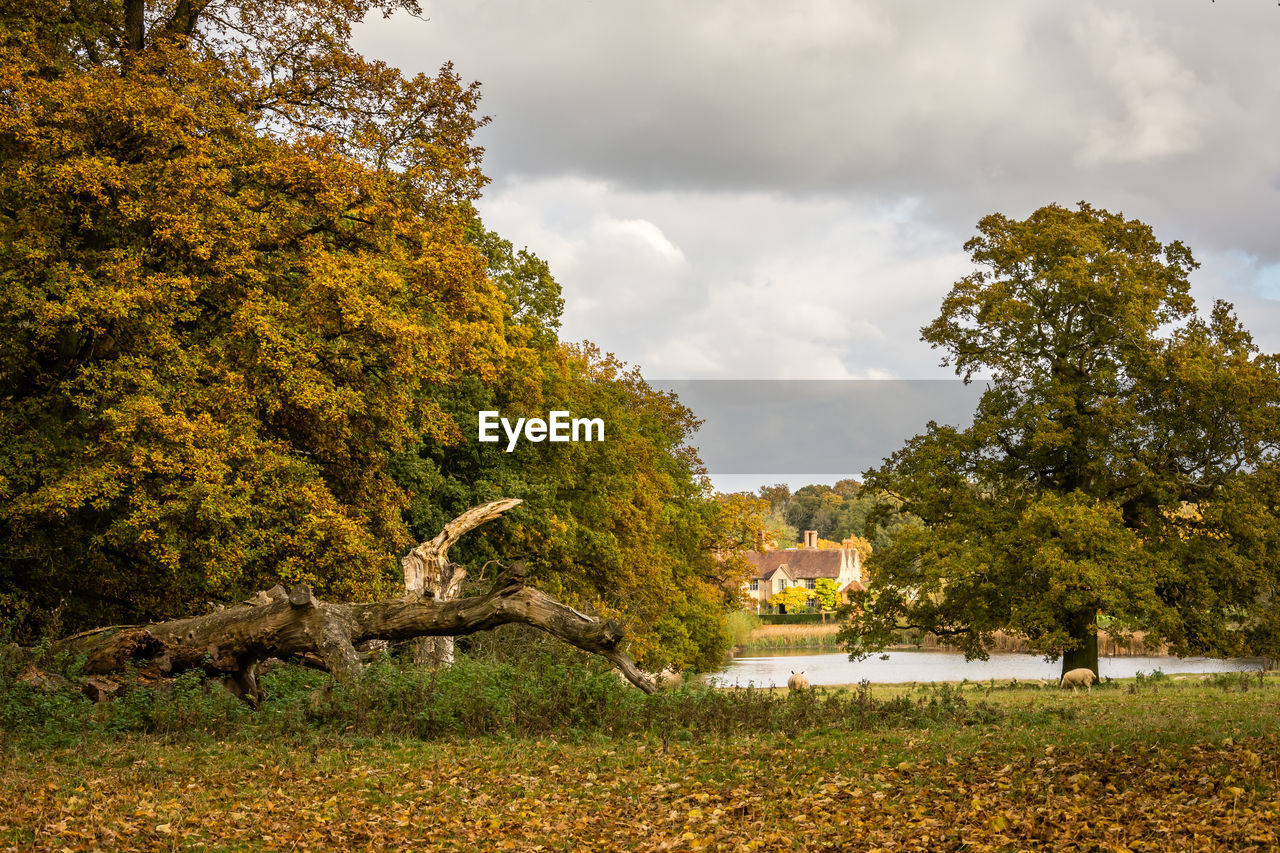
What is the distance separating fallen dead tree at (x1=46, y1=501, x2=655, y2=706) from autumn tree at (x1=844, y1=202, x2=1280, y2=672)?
1214cm

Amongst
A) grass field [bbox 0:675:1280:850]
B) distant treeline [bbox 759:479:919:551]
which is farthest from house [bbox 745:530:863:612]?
grass field [bbox 0:675:1280:850]

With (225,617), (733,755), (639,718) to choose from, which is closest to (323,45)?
(225,617)

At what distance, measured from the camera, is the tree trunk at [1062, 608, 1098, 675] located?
2362cm

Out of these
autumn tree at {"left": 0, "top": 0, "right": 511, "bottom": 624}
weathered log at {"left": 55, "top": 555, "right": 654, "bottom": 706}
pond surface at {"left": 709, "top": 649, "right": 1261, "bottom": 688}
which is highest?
autumn tree at {"left": 0, "top": 0, "right": 511, "bottom": 624}

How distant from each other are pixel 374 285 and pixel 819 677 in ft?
71.6

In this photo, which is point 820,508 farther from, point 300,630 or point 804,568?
point 300,630

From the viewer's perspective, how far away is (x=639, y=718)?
12.4 meters

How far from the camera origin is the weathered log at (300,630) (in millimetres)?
13203

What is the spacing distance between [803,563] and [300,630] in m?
86.3

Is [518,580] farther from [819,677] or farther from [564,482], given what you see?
[819,677]

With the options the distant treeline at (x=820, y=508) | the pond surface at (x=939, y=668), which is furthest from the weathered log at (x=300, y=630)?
the distant treeline at (x=820, y=508)

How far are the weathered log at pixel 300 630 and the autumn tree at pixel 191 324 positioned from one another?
198cm

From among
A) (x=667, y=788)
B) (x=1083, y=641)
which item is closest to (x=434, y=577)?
(x=667, y=788)

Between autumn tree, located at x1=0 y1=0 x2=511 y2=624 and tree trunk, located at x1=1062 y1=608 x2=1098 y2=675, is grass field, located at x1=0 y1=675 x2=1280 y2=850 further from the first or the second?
tree trunk, located at x1=1062 y1=608 x2=1098 y2=675
